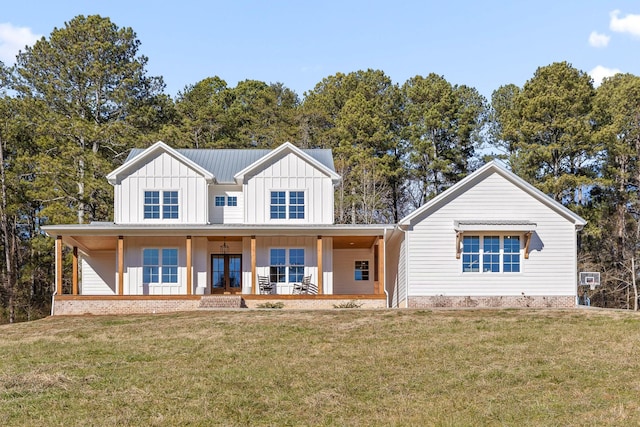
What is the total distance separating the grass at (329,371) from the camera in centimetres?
1242

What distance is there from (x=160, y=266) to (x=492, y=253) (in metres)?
11.6

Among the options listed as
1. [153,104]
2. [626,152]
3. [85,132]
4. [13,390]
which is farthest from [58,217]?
[626,152]

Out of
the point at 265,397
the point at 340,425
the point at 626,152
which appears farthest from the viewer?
the point at 626,152

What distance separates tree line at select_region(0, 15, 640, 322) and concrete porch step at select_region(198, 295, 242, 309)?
13194 millimetres

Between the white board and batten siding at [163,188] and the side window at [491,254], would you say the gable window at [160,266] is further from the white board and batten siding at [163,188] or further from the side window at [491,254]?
the side window at [491,254]

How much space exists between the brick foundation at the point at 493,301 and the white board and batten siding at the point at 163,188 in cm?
862

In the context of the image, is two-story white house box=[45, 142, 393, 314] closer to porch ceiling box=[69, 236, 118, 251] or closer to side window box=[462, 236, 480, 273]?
porch ceiling box=[69, 236, 118, 251]

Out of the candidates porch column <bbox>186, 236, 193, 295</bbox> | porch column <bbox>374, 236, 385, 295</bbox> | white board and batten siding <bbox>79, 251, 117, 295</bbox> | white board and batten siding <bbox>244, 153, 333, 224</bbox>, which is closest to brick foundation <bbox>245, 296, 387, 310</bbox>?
porch column <bbox>374, 236, 385, 295</bbox>

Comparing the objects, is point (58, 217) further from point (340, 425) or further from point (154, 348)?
point (340, 425)

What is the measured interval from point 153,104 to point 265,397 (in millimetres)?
32792

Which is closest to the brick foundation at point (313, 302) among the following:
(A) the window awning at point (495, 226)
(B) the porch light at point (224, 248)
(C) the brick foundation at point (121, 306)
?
(C) the brick foundation at point (121, 306)

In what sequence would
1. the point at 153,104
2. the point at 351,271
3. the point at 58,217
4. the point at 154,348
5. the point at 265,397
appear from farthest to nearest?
the point at 153,104 → the point at 58,217 → the point at 351,271 → the point at 154,348 → the point at 265,397

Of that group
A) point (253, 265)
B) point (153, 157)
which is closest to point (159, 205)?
point (153, 157)

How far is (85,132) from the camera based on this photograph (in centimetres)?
3894
